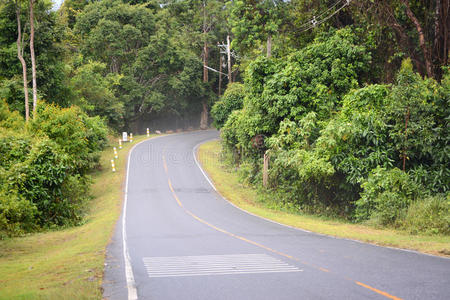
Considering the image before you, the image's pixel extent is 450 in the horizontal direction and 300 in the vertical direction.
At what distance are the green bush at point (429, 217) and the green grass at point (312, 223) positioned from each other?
61 cm

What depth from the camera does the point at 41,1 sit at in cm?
3403

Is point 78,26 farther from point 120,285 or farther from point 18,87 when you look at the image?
point 120,285

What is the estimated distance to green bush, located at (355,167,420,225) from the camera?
57.1ft

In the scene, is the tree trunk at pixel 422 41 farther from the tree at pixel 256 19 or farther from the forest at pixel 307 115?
the tree at pixel 256 19

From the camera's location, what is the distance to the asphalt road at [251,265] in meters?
7.49

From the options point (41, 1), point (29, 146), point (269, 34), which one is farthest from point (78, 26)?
point (29, 146)

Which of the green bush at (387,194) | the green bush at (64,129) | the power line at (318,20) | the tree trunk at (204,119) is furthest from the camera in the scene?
the tree trunk at (204,119)

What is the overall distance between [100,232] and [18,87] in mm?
22804

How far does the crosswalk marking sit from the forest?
7501 millimetres

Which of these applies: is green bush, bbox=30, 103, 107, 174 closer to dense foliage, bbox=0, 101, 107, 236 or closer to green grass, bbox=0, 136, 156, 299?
dense foliage, bbox=0, 101, 107, 236

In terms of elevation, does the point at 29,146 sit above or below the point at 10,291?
above

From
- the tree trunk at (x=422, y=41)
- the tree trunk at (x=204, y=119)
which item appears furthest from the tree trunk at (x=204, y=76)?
the tree trunk at (x=422, y=41)

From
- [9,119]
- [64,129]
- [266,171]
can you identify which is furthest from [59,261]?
[9,119]

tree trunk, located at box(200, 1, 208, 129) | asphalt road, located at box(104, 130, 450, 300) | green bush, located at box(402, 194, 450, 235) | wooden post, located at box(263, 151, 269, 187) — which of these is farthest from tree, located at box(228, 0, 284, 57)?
tree trunk, located at box(200, 1, 208, 129)
